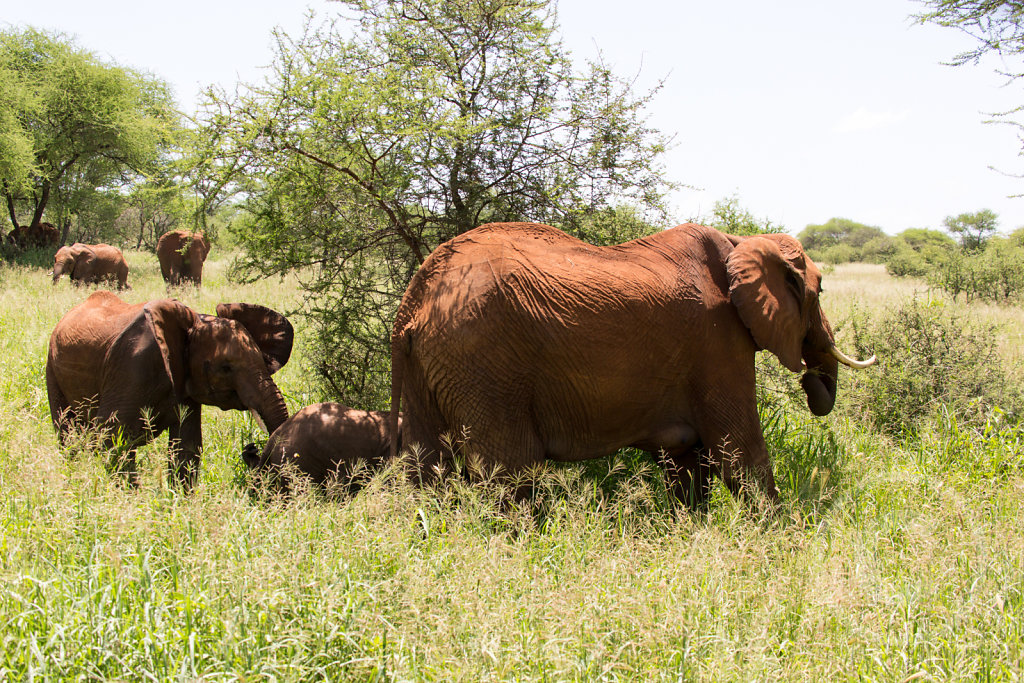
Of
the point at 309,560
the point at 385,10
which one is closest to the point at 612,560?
the point at 309,560

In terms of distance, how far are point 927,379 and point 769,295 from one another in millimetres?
3156

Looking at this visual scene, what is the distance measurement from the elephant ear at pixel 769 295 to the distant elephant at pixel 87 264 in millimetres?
16090

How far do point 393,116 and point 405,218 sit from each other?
99 centimetres

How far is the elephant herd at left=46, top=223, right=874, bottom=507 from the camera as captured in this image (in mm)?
4473

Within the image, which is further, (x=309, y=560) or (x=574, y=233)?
(x=574, y=233)

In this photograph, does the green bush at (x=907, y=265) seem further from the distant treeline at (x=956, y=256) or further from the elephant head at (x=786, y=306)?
the elephant head at (x=786, y=306)

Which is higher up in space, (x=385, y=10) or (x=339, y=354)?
(x=385, y=10)

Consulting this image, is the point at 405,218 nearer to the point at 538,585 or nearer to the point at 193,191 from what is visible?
the point at 193,191

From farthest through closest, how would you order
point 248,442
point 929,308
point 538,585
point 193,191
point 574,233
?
point 929,308
point 574,233
point 248,442
point 193,191
point 538,585

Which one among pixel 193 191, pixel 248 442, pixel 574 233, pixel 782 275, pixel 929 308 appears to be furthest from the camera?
pixel 929 308

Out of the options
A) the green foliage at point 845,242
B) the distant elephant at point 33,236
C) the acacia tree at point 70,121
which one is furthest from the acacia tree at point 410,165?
the green foliage at point 845,242

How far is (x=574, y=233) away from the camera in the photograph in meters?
7.11

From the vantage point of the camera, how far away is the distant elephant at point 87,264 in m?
17.5

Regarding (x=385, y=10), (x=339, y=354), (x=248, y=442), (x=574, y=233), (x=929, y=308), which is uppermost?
(x=385, y=10)
